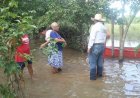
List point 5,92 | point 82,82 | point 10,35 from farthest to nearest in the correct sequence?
point 82,82
point 5,92
point 10,35

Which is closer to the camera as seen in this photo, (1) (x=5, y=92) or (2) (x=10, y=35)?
(2) (x=10, y=35)

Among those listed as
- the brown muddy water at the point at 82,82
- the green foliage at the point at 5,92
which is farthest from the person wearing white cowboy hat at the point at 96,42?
the green foliage at the point at 5,92

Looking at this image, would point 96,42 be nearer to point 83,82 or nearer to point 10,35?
point 83,82

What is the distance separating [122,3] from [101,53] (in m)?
3.50

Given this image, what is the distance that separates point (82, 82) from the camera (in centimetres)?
912

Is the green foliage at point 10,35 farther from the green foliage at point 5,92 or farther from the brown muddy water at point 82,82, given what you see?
the brown muddy water at point 82,82

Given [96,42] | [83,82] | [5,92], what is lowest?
[83,82]

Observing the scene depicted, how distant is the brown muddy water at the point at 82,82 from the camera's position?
314 inches

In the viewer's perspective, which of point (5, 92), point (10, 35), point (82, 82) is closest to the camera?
point (10, 35)

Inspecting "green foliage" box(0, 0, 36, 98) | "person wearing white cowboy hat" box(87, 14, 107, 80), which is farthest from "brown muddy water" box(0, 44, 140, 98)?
"green foliage" box(0, 0, 36, 98)

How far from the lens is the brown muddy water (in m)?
7.97

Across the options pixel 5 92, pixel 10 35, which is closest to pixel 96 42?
pixel 5 92

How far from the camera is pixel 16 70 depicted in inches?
214

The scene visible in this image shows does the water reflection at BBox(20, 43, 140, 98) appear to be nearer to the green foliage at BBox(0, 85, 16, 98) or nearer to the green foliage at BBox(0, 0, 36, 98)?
the green foliage at BBox(0, 85, 16, 98)
